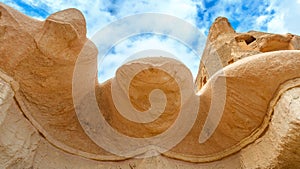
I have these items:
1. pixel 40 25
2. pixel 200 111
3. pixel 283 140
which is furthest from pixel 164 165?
pixel 40 25

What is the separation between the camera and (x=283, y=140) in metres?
1.92

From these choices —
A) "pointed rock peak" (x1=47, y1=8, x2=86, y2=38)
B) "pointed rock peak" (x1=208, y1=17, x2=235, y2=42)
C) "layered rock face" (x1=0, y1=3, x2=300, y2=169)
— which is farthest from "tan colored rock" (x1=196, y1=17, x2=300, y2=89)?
"pointed rock peak" (x1=47, y1=8, x2=86, y2=38)

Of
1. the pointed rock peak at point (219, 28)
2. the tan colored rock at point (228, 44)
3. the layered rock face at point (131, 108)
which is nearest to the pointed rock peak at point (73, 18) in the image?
the layered rock face at point (131, 108)

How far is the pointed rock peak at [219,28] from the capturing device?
7129 millimetres

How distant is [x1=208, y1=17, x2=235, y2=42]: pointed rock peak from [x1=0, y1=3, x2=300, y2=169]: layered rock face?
5.02 metres

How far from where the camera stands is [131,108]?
229 centimetres

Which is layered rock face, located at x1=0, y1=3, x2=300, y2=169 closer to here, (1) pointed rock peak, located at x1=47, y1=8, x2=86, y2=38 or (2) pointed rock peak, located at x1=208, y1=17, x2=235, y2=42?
(1) pointed rock peak, located at x1=47, y1=8, x2=86, y2=38

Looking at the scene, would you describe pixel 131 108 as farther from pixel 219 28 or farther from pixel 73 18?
pixel 219 28

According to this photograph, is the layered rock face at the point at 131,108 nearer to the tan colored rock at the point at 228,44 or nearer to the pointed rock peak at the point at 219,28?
the tan colored rock at the point at 228,44

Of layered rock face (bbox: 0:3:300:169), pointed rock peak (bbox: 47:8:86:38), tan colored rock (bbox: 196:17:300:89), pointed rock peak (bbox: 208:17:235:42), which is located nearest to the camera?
layered rock face (bbox: 0:3:300:169)

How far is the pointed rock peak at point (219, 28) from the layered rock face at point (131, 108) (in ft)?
16.5

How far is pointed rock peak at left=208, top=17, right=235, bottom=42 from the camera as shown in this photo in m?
7.13

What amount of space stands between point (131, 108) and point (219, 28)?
5.59 meters

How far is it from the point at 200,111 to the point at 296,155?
2.74ft
